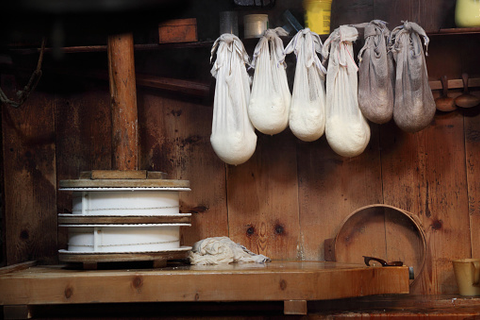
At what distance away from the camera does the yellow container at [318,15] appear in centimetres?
230

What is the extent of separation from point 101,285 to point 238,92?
83cm

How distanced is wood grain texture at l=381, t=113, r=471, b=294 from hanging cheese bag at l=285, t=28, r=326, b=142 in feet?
1.41

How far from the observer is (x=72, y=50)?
2328 mm

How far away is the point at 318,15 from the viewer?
91.0 inches

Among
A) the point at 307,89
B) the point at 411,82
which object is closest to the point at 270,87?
the point at 307,89

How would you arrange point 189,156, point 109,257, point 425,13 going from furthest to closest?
point 189,156 → point 425,13 → point 109,257

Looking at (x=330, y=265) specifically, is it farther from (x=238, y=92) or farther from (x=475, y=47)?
(x=475, y=47)

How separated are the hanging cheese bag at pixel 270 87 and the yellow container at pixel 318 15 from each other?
120mm

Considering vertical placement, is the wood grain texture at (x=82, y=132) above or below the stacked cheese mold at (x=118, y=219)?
above

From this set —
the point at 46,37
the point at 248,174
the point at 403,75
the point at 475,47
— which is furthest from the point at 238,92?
the point at 475,47

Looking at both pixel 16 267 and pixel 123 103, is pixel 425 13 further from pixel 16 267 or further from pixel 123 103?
pixel 16 267

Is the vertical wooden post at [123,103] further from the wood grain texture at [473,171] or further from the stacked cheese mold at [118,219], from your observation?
the wood grain texture at [473,171]

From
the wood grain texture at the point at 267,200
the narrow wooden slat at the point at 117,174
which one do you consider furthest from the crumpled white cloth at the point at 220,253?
the narrow wooden slat at the point at 117,174

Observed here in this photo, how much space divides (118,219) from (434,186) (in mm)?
1274
